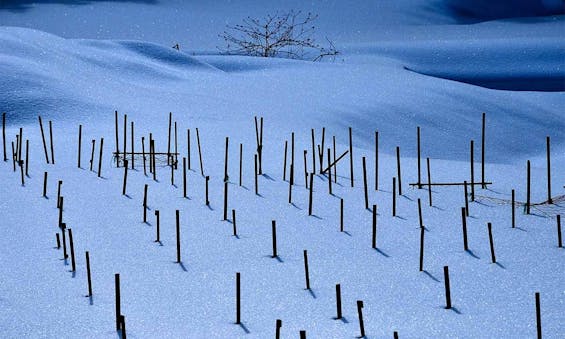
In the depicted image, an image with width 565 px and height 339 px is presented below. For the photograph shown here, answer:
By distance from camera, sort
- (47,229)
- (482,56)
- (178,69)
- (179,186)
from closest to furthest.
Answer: (47,229) < (179,186) < (178,69) < (482,56)

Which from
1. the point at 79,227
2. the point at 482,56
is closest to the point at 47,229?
the point at 79,227

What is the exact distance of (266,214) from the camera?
138 inches

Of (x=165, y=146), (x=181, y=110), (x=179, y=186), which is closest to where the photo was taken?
(x=179, y=186)

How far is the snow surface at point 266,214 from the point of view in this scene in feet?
7.89

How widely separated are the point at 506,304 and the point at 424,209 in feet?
3.82

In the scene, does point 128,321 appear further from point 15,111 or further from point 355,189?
point 15,111

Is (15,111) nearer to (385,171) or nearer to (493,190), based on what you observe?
(385,171)

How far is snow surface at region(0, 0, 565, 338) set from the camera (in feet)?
7.89

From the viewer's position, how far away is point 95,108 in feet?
18.2

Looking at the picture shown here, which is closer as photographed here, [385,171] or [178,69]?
[385,171]

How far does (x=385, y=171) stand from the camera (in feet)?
14.6

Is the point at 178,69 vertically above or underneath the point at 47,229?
above

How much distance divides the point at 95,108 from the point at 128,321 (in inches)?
135

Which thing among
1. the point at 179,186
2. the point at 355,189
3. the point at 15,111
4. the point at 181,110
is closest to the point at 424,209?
the point at 355,189
